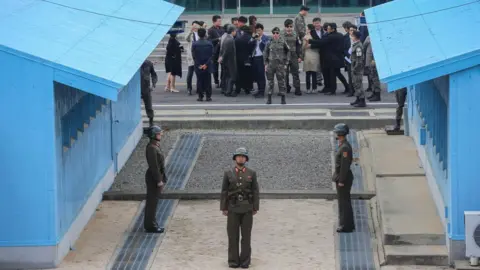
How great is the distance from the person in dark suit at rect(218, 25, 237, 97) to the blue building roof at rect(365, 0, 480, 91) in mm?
6665

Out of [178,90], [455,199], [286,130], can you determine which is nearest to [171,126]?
[286,130]

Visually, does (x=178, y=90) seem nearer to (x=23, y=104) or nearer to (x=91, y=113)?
(x=91, y=113)

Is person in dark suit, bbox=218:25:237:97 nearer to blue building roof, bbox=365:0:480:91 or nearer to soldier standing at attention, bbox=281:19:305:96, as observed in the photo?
soldier standing at attention, bbox=281:19:305:96

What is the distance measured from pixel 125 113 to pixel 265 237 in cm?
553

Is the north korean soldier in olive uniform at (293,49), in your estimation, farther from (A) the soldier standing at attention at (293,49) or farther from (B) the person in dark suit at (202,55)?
(B) the person in dark suit at (202,55)

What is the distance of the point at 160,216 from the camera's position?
16.4 meters

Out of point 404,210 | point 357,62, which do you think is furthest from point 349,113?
point 404,210

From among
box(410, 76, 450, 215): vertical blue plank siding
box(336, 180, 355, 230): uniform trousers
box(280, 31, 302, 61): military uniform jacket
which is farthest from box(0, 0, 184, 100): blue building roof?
box(280, 31, 302, 61): military uniform jacket

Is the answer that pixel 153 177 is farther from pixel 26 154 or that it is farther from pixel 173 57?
pixel 173 57

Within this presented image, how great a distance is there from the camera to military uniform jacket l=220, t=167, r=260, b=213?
13.8 metres

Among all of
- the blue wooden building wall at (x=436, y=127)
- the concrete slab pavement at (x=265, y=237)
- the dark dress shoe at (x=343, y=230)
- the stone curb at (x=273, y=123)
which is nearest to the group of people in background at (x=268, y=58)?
the stone curb at (x=273, y=123)

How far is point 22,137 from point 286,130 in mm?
9486

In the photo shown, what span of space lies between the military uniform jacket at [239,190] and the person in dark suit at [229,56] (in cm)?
1136

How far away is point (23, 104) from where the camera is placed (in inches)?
535
